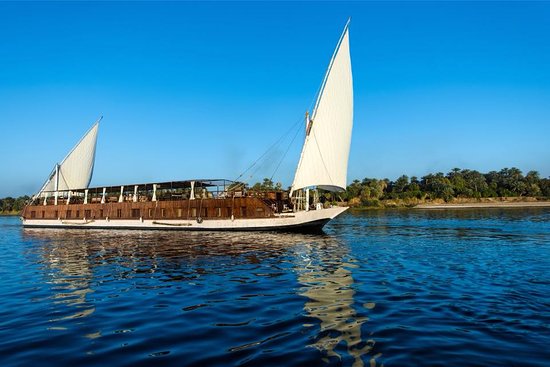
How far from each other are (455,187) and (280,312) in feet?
534

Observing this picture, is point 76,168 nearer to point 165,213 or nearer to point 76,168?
point 76,168

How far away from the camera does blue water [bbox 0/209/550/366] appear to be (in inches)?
323

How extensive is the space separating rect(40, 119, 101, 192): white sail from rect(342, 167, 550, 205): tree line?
10536cm

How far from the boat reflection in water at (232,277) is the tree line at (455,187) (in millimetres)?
126514

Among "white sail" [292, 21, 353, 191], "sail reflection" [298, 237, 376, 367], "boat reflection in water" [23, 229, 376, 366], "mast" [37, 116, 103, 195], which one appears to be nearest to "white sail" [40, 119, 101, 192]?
"mast" [37, 116, 103, 195]

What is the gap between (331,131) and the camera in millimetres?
42406

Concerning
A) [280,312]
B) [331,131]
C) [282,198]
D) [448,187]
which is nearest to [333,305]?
[280,312]

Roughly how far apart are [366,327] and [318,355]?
2.36 m

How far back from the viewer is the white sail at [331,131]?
140 feet

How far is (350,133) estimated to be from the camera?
4384cm

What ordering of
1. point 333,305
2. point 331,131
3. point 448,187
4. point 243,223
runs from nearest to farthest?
point 333,305 → point 331,131 → point 243,223 → point 448,187

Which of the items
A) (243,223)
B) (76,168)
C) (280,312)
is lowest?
(280,312)

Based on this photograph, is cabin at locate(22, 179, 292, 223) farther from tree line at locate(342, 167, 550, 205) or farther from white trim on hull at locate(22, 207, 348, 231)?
tree line at locate(342, 167, 550, 205)

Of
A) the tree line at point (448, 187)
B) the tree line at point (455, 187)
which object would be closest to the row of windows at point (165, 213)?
the tree line at point (448, 187)
